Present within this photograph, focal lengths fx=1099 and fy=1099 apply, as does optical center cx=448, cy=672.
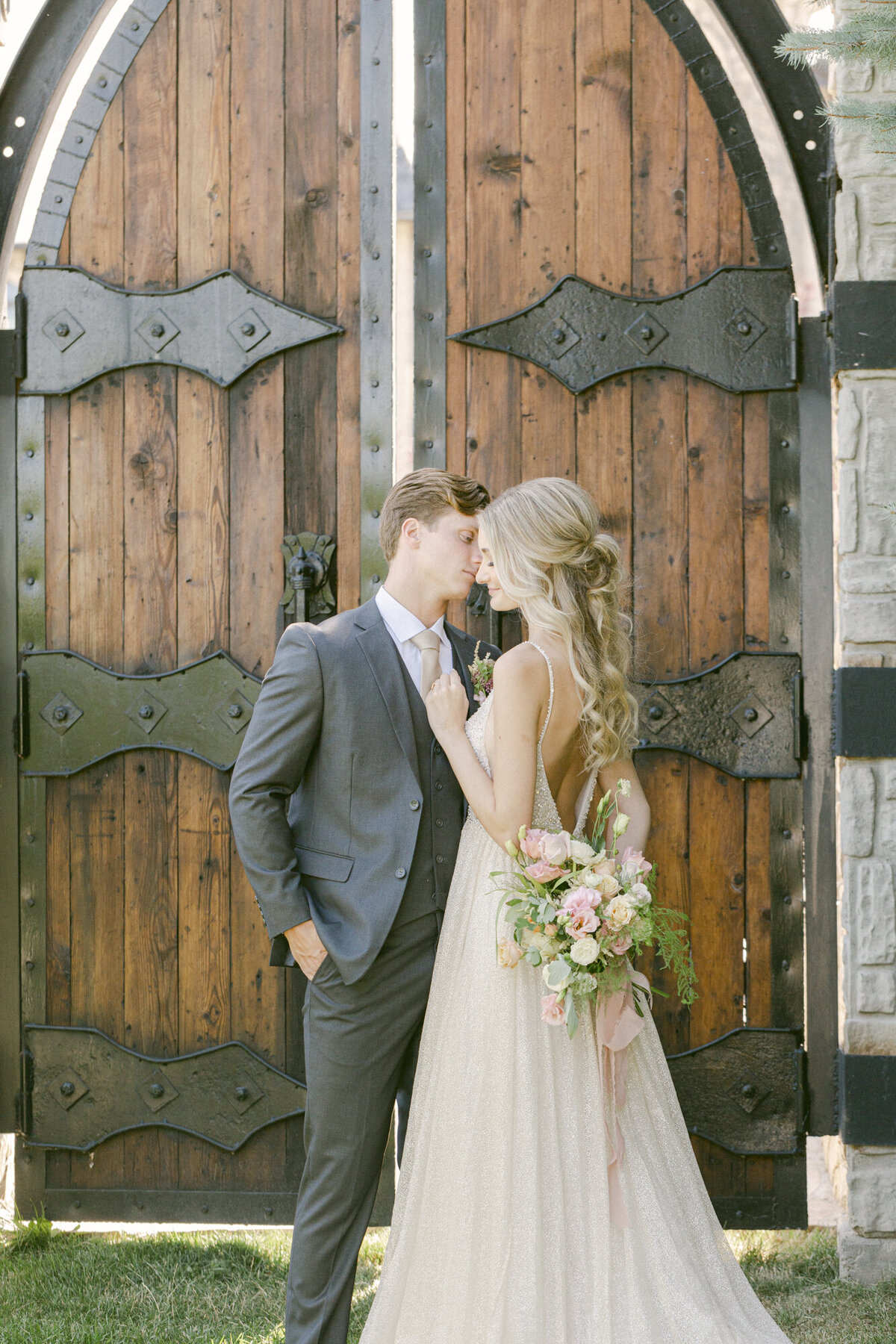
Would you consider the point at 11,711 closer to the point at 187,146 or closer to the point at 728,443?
the point at 187,146

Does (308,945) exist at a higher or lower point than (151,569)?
lower

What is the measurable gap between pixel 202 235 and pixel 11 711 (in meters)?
1.51

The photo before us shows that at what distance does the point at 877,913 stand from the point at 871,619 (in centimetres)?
78

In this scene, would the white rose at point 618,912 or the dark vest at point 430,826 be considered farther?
the dark vest at point 430,826

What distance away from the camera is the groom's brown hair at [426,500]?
102 inches

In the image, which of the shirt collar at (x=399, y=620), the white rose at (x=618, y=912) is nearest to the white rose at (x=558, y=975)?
the white rose at (x=618, y=912)

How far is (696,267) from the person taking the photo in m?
3.16

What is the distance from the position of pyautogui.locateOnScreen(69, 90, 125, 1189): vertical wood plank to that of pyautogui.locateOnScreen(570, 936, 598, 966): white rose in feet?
5.52

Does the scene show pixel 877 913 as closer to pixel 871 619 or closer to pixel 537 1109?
pixel 871 619

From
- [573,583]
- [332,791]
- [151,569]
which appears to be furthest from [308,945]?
[151,569]

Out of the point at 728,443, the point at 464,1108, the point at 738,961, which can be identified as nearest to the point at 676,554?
the point at 728,443

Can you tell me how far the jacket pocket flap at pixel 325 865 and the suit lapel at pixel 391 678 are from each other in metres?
0.24

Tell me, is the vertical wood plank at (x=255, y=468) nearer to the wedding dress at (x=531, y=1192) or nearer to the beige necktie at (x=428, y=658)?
the beige necktie at (x=428, y=658)

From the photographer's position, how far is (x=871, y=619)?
116 inches
